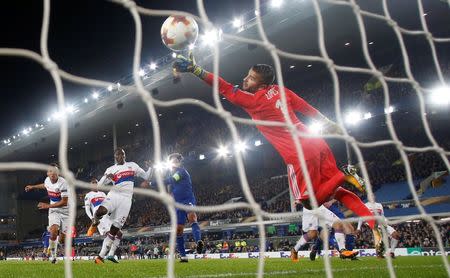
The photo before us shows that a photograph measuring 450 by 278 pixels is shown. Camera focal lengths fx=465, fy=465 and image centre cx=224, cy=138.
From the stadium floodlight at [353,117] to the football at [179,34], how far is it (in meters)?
19.9

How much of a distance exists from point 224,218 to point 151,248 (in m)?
5.25

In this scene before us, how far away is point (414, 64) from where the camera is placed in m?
24.3

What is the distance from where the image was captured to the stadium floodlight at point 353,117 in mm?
23312

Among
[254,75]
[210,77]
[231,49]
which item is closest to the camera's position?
[210,77]

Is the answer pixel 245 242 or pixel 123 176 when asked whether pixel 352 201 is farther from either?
pixel 245 242

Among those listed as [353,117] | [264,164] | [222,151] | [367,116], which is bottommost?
[264,164]

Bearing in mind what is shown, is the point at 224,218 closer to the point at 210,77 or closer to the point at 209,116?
the point at 209,116

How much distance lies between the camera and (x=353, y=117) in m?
23.4

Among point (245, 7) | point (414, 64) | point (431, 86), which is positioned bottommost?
point (431, 86)

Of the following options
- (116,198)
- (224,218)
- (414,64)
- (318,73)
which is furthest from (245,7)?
(116,198)

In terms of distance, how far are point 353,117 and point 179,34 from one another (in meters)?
20.2

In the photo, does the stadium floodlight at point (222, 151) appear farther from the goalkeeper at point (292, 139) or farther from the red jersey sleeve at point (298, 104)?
the goalkeeper at point (292, 139)

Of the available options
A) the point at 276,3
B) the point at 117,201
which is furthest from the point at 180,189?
the point at 276,3

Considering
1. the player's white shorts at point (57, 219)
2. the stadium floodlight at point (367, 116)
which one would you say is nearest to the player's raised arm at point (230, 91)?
the player's white shorts at point (57, 219)
